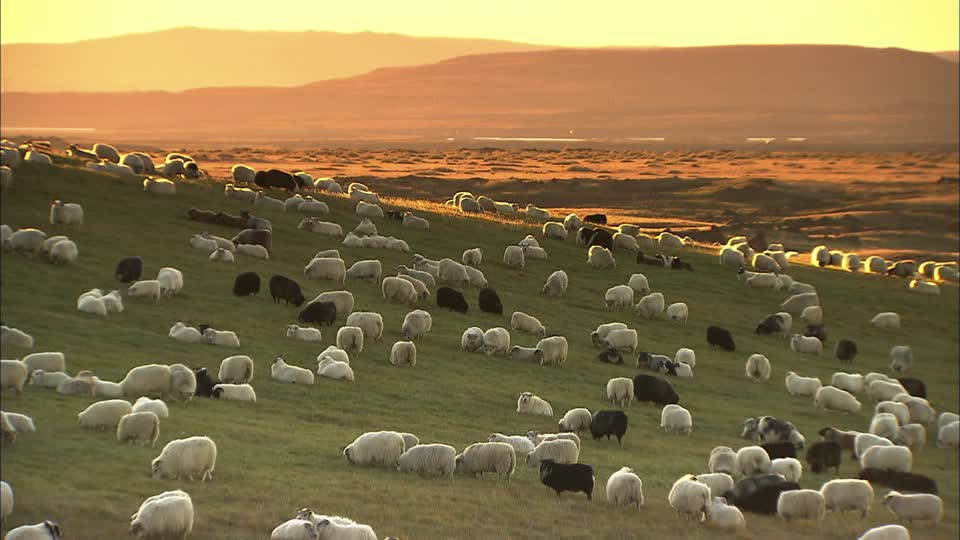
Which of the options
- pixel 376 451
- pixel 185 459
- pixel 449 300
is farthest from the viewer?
pixel 449 300

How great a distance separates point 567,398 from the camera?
26.6m

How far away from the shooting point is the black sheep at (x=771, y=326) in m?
38.2

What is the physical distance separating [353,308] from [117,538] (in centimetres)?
1743

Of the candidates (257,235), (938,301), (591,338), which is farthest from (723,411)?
(938,301)

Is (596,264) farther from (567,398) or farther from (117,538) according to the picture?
(117,538)

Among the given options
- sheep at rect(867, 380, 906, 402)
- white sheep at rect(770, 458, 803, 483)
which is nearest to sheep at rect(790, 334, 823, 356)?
sheep at rect(867, 380, 906, 402)

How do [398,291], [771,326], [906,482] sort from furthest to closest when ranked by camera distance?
[771,326], [398,291], [906,482]

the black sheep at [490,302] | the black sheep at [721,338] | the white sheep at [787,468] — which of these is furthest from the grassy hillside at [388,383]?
the white sheep at [787,468]

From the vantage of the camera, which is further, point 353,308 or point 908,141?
Result: point 908,141

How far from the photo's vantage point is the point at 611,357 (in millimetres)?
31203

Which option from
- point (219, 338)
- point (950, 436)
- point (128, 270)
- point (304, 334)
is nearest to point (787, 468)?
point (950, 436)

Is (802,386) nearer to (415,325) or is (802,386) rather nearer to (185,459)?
(415,325)

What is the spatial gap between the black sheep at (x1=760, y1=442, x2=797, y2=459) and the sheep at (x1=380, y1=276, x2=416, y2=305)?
13.2 meters

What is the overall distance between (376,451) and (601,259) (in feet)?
81.6
